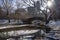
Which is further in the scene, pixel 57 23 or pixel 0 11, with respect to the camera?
pixel 57 23

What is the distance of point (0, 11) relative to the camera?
7.11 ft

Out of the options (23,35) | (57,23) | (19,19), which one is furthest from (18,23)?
(57,23)

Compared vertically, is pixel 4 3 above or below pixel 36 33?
above

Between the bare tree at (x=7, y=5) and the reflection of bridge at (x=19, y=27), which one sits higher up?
the bare tree at (x=7, y=5)

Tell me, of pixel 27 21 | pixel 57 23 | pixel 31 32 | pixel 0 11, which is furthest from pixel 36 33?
pixel 0 11

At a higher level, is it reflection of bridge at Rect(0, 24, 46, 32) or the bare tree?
the bare tree

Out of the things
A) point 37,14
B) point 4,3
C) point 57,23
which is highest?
point 4,3

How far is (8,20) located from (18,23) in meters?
0.16

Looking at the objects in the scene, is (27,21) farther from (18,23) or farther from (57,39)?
(57,39)

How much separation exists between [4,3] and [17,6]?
205 millimetres

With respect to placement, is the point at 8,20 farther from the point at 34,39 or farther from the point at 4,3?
the point at 34,39

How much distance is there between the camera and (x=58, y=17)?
7.67ft

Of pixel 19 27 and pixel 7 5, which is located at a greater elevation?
pixel 7 5

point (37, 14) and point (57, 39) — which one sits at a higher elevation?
point (37, 14)
